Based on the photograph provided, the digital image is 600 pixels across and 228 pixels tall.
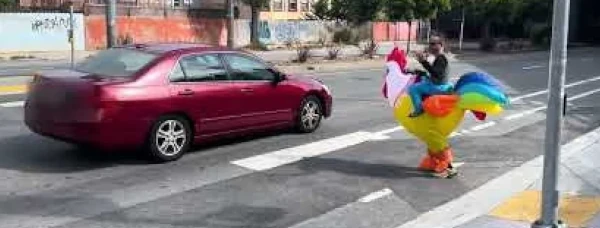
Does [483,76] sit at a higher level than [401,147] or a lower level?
higher

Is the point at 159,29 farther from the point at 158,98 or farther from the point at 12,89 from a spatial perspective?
the point at 158,98

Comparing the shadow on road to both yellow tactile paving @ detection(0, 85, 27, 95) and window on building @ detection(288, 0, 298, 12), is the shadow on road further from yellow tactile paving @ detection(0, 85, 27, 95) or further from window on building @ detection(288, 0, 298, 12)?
window on building @ detection(288, 0, 298, 12)

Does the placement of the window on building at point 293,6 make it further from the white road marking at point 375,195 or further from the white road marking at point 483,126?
the white road marking at point 375,195

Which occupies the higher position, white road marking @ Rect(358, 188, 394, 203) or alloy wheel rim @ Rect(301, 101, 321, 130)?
alloy wheel rim @ Rect(301, 101, 321, 130)

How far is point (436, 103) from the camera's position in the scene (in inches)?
353

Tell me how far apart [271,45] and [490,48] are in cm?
1404

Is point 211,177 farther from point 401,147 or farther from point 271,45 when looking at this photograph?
point 271,45

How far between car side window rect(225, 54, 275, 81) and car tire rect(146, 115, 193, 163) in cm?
112

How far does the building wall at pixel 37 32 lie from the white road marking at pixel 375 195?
113 ft

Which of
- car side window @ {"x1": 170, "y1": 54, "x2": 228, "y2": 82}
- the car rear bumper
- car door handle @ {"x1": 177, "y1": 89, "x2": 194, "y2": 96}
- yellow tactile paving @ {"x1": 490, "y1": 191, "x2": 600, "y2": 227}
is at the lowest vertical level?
yellow tactile paving @ {"x1": 490, "y1": 191, "x2": 600, "y2": 227}

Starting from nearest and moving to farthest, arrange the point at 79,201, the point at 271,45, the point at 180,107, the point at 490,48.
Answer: the point at 79,201, the point at 180,107, the point at 490,48, the point at 271,45

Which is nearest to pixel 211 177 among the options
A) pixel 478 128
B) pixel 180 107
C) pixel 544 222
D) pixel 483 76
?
pixel 180 107

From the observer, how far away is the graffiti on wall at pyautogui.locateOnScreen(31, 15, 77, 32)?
4119 cm

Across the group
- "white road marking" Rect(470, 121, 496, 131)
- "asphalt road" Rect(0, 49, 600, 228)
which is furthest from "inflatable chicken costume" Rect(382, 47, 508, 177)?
"white road marking" Rect(470, 121, 496, 131)
